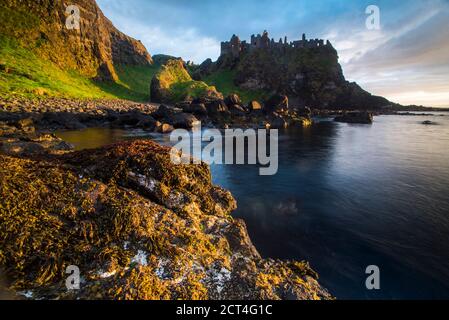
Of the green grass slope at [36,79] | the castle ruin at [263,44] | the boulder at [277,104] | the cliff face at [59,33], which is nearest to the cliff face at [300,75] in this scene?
the castle ruin at [263,44]

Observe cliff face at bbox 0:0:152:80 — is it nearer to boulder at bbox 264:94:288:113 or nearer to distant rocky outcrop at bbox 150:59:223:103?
distant rocky outcrop at bbox 150:59:223:103

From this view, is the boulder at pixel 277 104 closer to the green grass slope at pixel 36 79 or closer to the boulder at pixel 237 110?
the boulder at pixel 237 110

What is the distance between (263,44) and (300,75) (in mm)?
41245

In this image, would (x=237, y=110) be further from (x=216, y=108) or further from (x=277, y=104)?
(x=277, y=104)

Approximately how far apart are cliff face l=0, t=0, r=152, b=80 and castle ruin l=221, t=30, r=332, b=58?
88.5m

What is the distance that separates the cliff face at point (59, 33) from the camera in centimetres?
7125

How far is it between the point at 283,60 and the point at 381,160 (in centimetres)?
14984

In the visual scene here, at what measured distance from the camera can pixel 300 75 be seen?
146m

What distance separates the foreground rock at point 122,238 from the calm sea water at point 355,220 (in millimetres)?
3208

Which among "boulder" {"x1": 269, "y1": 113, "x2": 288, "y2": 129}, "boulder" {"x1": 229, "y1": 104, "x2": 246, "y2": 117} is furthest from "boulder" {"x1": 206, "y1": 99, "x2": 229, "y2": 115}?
"boulder" {"x1": 269, "y1": 113, "x2": 288, "y2": 129}

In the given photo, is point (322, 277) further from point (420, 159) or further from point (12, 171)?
point (420, 159)

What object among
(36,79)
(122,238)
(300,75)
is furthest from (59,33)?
(300,75)

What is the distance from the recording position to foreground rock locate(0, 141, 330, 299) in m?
3.42
